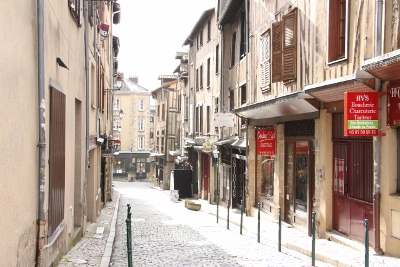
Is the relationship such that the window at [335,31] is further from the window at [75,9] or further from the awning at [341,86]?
the window at [75,9]

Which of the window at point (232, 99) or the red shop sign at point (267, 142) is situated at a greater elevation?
the window at point (232, 99)

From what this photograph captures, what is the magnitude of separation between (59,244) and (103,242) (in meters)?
3.25

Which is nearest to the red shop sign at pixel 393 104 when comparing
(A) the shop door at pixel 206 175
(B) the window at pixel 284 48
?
(B) the window at pixel 284 48

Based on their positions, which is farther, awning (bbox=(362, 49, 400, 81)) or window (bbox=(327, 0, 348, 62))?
window (bbox=(327, 0, 348, 62))

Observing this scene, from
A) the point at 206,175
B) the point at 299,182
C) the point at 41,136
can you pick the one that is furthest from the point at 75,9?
the point at 206,175

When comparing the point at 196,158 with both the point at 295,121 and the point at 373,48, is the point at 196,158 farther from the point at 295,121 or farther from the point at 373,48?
the point at 373,48

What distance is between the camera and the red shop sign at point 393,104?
27.1ft

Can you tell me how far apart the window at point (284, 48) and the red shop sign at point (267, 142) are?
2.00 metres

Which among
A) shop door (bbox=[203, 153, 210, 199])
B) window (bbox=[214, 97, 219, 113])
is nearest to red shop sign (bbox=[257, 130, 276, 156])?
window (bbox=[214, 97, 219, 113])

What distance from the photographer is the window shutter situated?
44.1 feet

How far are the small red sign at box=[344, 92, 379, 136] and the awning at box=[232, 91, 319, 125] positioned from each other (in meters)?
2.53

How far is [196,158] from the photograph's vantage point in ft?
102

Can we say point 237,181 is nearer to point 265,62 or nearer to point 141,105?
point 265,62

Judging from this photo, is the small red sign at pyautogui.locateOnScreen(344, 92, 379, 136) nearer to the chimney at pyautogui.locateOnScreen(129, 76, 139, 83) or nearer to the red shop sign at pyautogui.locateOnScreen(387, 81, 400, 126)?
the red shop sign at pyautogui.locateOnScreen(387, 81, 400, 126)
